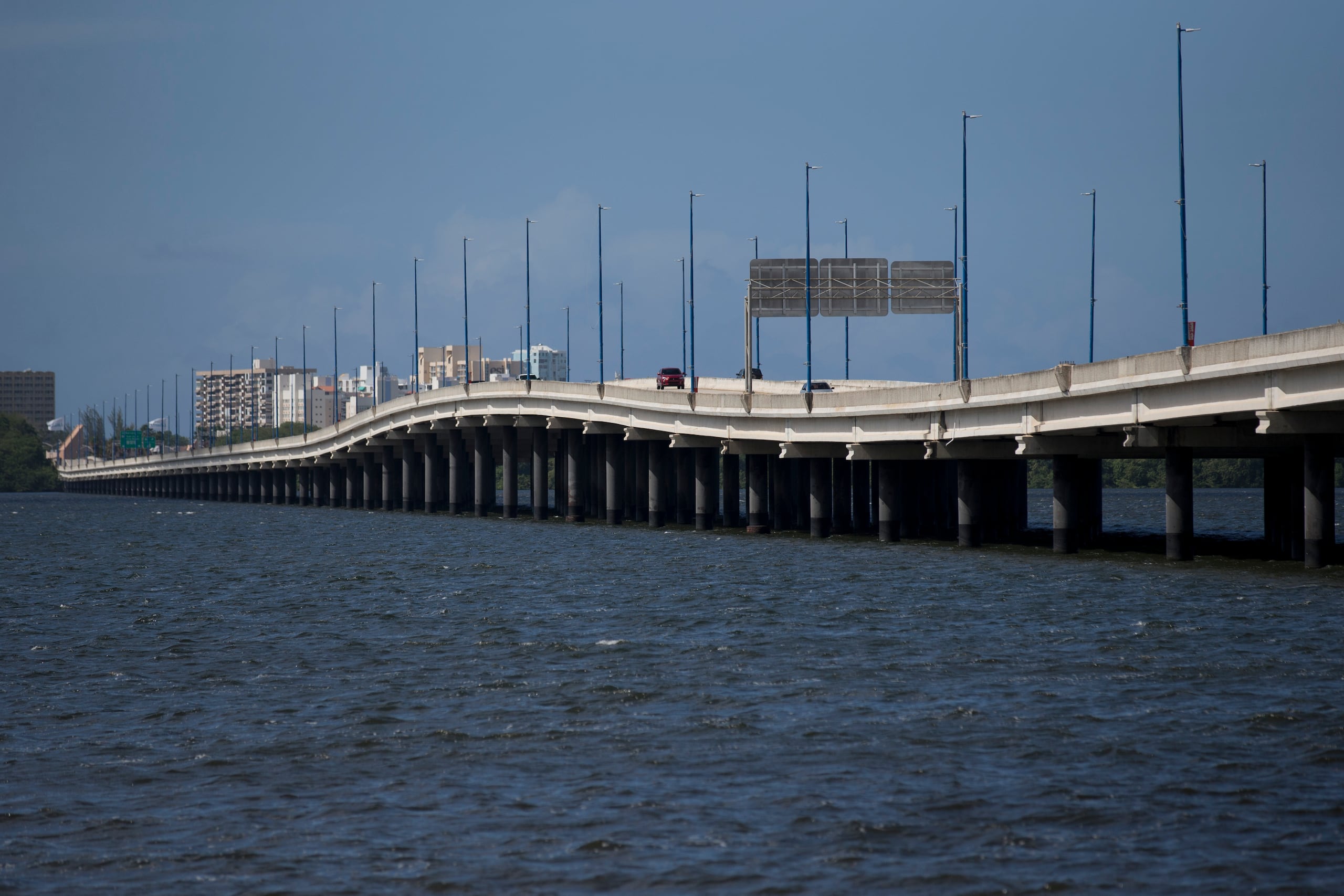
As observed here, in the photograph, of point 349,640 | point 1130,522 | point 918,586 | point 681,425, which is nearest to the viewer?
point 349,640

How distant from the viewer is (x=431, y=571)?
48406 mm

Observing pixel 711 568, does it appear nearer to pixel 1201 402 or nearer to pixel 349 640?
pixel 1201 402

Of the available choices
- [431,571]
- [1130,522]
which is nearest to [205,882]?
[431,571]

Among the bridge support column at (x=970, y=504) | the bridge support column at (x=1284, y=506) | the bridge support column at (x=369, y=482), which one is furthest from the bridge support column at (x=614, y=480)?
the bridge support column at (x=369, y=482)

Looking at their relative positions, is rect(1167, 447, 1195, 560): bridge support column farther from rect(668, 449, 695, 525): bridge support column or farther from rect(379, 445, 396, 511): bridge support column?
rect(379, 445, 396, 511): bridge support column

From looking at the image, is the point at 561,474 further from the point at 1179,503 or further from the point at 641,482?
the point at 1179,503

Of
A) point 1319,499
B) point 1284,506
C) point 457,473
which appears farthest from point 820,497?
point 457,473

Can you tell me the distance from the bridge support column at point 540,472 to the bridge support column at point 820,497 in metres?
28.1

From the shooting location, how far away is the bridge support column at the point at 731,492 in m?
76.1

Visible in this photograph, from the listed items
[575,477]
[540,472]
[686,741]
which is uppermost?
[540,472]

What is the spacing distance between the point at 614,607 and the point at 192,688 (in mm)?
12664

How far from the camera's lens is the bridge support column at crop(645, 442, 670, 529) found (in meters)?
76.4

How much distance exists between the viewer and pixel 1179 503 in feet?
147

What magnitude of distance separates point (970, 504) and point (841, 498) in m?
16.3
